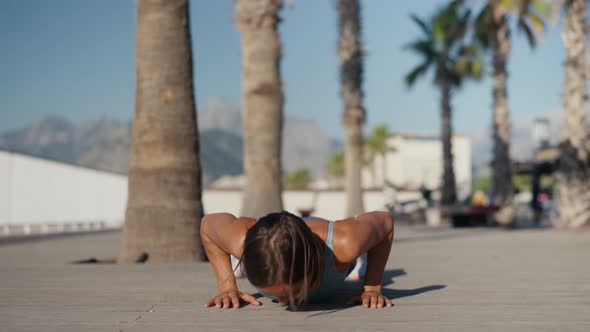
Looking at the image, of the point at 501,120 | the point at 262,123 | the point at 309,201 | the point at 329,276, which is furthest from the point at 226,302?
the point at 309,201

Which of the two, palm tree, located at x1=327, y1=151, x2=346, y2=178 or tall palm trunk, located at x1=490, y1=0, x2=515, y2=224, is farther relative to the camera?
palm tree, located at x1=327, y1=151, x2=346, y2=178

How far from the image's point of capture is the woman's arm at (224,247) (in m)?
4.50

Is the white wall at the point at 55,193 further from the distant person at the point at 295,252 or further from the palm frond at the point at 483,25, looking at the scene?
the distant person at the point at 295,252

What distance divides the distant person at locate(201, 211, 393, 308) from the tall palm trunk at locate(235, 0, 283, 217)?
9811mm

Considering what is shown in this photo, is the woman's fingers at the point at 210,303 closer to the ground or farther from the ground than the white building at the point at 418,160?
closer to the ground

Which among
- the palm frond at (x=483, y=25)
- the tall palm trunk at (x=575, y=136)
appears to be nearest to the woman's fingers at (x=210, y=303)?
the tall palm trunk at (x=575, y=136)

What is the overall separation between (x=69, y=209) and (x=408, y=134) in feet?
286

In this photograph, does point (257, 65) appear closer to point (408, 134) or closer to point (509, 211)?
point (509, 211)

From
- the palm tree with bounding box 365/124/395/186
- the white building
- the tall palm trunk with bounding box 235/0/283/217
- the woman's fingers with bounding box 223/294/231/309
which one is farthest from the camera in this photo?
the white building

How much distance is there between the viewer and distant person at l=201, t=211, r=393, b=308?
3.89 meters

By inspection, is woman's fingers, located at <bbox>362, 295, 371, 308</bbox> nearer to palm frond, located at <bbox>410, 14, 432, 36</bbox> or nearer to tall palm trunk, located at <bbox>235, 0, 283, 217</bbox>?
tall palm trunk, located at <bbox>235, 0, 283, 217</bbox>

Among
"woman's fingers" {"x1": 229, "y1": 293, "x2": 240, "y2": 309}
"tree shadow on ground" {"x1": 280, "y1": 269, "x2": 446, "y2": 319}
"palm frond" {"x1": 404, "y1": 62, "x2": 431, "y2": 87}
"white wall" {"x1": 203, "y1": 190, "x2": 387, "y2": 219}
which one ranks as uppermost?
"palm frond" {"x1": 404, "y1": 62, "x2": 431, "y2": 87}

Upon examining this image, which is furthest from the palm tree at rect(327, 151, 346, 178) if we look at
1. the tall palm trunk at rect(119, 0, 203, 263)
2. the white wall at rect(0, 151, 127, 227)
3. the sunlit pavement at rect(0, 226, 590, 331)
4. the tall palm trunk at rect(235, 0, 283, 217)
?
the sunlit pavement at rect(0, 226, 590, 331)

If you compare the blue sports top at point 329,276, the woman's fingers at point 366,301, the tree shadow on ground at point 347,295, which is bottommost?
the tree shadow on ground at point 347,295
